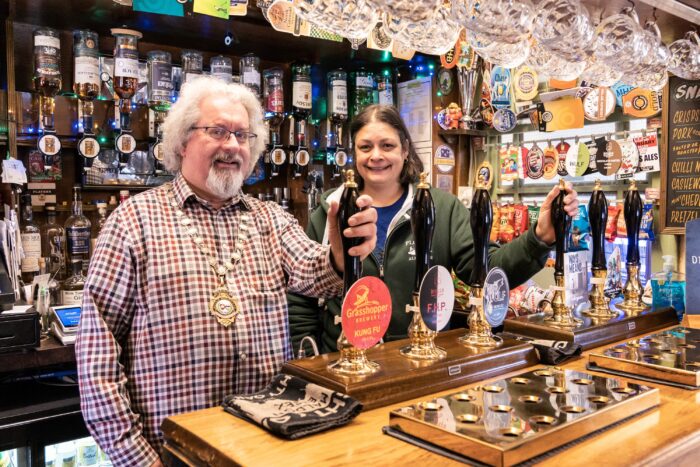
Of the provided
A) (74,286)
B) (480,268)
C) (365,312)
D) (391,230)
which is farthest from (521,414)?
(74,286)

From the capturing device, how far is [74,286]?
9.27 feet

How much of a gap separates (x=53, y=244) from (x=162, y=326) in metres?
1.86

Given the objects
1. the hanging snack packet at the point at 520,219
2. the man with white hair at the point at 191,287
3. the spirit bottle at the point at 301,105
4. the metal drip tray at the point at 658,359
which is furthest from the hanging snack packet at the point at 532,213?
the man with white hair at the point at 191,287

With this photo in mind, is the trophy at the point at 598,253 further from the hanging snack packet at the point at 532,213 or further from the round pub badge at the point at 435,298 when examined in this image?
the hanging snack packet at the point at 532,213

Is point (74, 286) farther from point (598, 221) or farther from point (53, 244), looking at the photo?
point (598, 221)

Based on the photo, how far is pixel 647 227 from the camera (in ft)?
9.99

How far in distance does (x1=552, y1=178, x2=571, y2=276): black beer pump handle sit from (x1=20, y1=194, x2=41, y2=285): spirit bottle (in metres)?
2.40

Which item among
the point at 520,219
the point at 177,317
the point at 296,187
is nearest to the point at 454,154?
the point at 520,219

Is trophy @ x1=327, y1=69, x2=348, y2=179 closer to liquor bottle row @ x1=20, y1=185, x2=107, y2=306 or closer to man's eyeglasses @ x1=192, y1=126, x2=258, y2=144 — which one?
liquor bottle row @ x1=20, y1=185, x2=107, y2=306

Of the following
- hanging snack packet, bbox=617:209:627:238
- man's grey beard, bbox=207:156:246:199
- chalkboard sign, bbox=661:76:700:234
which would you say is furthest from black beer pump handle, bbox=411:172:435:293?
hanging snack packet, bbox=617:209:627:238

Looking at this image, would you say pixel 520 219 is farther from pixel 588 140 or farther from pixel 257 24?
pixel 257 24

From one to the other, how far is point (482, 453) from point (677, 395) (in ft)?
1.93

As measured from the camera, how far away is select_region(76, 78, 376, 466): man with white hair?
4.98 ft

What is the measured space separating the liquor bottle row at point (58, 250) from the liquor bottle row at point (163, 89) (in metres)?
0.34
